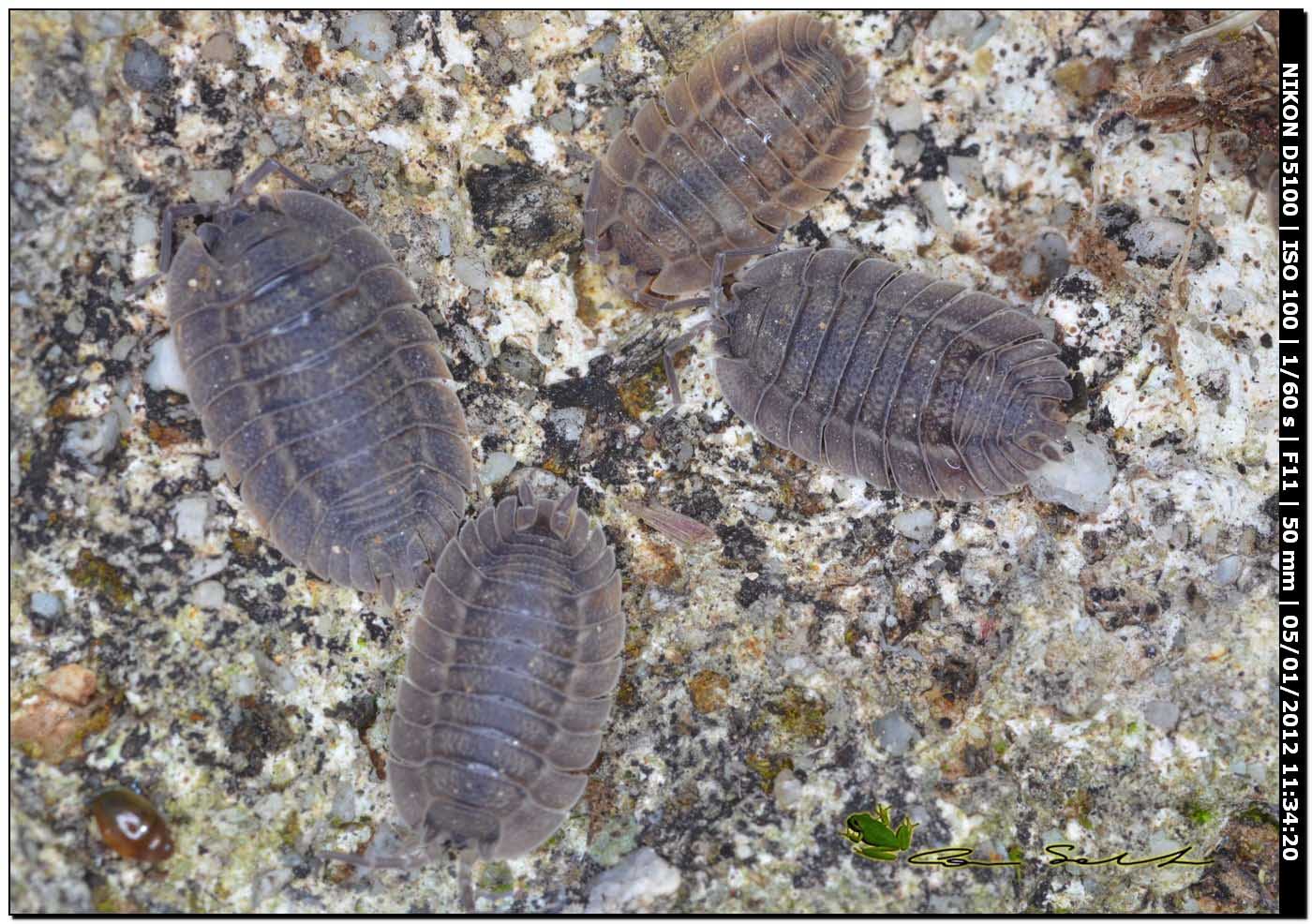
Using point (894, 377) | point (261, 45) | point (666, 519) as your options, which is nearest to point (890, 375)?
point (894, 377)

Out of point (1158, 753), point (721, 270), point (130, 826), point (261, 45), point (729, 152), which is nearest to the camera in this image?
point (130, 826)

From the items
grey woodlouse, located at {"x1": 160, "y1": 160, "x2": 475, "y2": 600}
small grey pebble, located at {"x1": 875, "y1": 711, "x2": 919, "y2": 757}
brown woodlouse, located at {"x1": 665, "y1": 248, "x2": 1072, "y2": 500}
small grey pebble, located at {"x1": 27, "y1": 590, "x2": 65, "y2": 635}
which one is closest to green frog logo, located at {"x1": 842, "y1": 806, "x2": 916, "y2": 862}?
small grey pebble, located at {"x1": 875, "y1": 711, "x2": 919, "y2": 757}

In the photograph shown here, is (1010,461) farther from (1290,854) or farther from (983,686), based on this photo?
(1290,854)

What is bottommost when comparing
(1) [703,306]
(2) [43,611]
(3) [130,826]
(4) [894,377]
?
(3) [130,826]

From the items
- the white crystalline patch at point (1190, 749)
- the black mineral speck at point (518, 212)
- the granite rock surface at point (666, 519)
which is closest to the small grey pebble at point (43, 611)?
the granite rock surface at point (666, 519)

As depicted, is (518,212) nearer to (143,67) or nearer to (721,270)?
(721,270)
